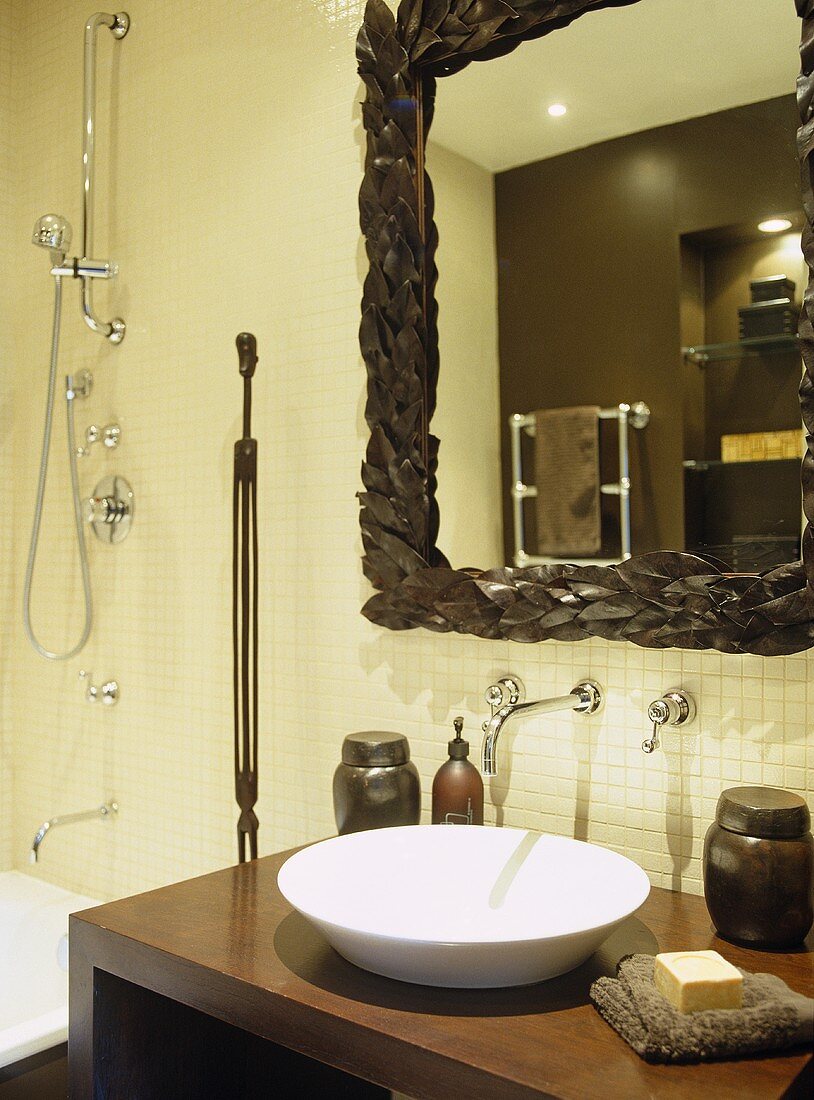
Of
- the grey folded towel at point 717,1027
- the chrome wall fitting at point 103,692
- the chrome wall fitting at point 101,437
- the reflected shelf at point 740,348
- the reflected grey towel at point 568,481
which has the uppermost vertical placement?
the chrome wall fitting at point 101,437

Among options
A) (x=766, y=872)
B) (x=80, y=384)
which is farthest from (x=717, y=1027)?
(x=80, y=384)

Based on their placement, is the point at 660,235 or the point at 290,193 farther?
the point at 290,193

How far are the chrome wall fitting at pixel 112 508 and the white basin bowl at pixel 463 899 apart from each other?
1.16 meters

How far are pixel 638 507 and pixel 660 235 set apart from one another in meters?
0.40

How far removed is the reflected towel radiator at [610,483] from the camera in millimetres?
1484

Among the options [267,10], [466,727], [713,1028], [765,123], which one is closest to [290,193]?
[267,10]

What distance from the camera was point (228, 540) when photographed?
2049 mm

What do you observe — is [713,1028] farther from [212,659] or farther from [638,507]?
[212,659]

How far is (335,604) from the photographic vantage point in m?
1.84

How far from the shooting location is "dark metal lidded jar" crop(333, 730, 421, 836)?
4.87 feet

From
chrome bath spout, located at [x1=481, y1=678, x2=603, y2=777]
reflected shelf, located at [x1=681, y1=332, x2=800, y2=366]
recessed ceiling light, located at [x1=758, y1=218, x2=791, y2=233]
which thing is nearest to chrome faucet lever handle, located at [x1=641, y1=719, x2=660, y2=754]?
chrome bath spout, located at [x1=481, y1=678, x2=603, y2=777]

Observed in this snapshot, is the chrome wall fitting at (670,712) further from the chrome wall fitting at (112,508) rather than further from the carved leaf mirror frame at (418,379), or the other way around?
the chrome wall fitting at (112,508)

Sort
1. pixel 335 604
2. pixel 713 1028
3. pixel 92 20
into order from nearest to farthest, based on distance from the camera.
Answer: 1. pixel 713 1028
2. pixel 335 604
3. pixel 92 20

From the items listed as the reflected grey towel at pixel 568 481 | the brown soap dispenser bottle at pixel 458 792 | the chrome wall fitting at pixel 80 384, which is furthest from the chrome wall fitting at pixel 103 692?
the reflected grey towel at pixel 568 481
